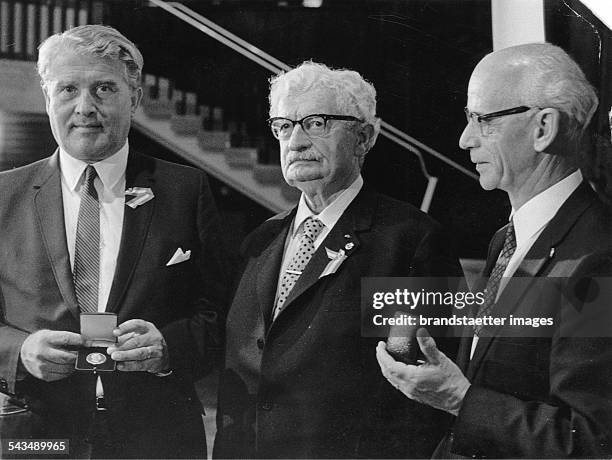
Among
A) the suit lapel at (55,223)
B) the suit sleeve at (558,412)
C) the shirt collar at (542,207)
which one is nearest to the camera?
the suit sleeve at (558,412)

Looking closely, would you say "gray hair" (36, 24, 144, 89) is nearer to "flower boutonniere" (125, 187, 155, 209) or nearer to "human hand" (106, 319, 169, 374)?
"flower boutonniere" (125, 187, 155, 209)

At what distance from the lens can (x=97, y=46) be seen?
3324 mm

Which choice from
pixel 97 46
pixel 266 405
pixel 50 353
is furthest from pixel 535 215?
pixel 50 353

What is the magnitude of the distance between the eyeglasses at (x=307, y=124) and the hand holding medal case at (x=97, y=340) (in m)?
0.88

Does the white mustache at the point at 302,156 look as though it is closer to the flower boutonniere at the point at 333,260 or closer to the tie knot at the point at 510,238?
the flower boutonniere at the point at 333,260

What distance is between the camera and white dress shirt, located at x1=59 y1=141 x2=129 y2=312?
3.36m

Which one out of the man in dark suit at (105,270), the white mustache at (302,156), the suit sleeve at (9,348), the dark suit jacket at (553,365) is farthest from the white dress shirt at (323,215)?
the suit sleeve at (9,348)

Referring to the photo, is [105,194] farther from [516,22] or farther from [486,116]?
[516,22]

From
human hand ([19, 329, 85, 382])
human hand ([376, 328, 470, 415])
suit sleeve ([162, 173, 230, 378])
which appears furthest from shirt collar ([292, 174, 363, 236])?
human hand ([19, 329, 85, 382])

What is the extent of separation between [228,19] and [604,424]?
76.4 inches

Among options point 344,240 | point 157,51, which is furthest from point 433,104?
point 157,51

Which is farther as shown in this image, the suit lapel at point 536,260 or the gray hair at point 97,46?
the gray hair at point 97,46

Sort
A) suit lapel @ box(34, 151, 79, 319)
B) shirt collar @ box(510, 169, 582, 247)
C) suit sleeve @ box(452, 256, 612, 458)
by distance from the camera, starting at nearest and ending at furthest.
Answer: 1. suit sleeve @ box(452, 256, 612, 458)
2. shirt collar @ box(510, 169, 582, 247)
3. suit lapel @ box(34, 151, 79, 319)

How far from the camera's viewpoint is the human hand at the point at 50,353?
3.30 meters
